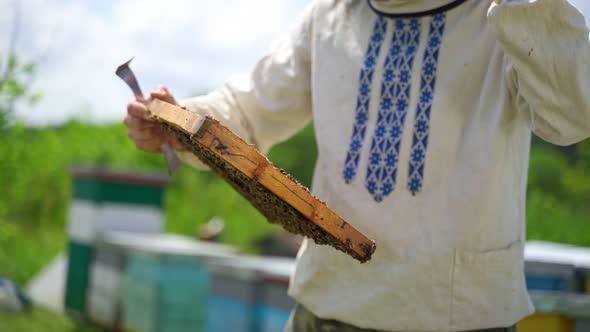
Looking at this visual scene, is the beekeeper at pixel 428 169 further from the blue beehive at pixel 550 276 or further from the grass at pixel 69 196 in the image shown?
the grass at pixel 69 196

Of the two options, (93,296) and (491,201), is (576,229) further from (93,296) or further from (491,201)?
(491,201)

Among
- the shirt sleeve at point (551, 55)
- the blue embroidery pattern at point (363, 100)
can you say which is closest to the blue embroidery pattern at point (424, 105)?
the blue embroidery pattern at point (363, 100)

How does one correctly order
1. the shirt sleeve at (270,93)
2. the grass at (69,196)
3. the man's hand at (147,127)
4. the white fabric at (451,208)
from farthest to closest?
the grass at (69,196)
the shirt sleeve at (270,93)
the man's hand at (147,127)
the white fabric at (451,208)

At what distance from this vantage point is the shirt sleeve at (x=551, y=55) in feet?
5.19

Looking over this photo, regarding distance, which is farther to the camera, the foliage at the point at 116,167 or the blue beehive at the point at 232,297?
the foliage at the point at 116,167

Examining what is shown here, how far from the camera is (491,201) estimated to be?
185 cm

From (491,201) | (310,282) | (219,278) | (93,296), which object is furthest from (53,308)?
(491,201)

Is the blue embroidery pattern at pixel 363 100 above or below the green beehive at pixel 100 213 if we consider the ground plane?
above

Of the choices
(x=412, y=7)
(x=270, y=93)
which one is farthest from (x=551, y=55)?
(x=270, y=93)

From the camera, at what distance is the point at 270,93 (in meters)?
2.29

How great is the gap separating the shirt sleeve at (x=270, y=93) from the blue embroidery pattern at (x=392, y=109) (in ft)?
1.21

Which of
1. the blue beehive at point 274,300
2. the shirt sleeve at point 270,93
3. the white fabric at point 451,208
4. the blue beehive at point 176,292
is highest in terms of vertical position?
the shirt sleeve at point 270,93

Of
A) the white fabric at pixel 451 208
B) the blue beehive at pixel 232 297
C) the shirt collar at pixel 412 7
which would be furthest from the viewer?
the blue beehive at pixel 232 297

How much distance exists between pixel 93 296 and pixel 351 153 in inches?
189
